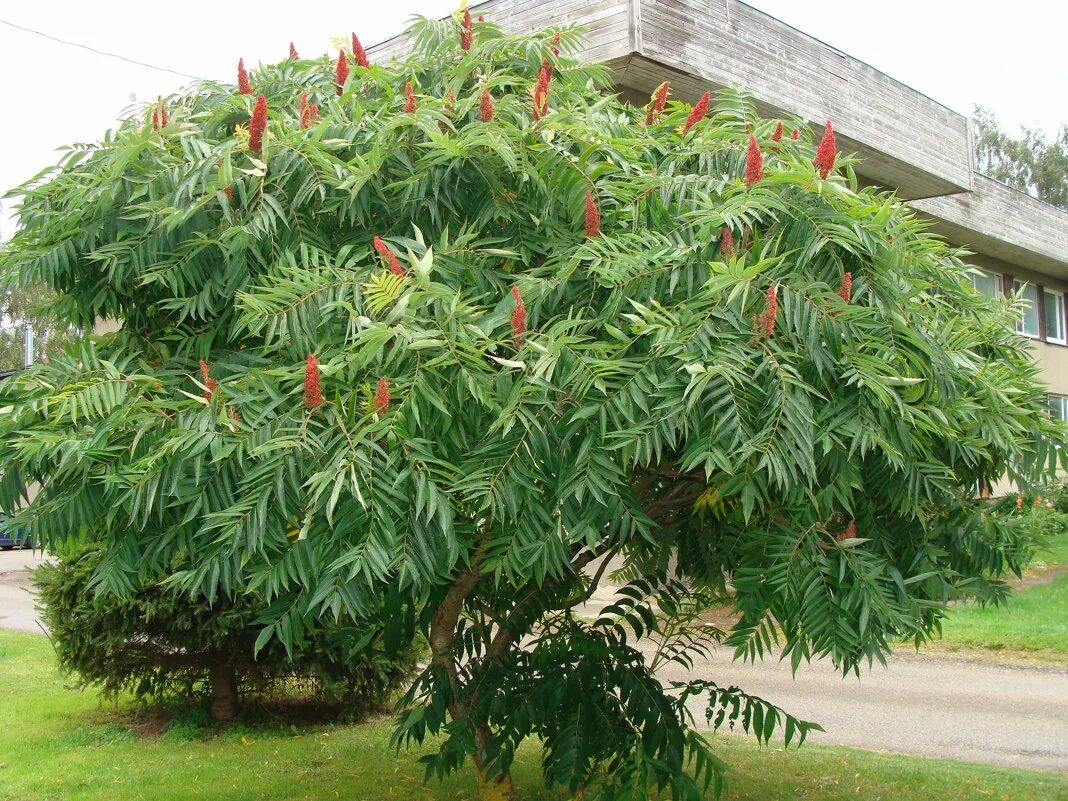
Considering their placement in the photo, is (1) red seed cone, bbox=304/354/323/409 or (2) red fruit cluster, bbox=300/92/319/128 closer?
(1) red seed cone, bbox=304/354/323/409

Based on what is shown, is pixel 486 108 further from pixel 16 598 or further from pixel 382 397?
pixel 16 598

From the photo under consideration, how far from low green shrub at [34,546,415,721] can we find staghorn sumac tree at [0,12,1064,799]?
3847mm

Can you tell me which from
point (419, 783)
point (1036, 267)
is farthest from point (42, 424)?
point (1036, 267)

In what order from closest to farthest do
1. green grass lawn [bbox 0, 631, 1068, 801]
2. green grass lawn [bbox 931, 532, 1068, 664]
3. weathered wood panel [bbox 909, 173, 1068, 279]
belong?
green grass lawn [bbox 0, 631, 1068, 801] < green grass lawn [bbox 931, 532, 1068, 664] < weathered wood panel [bbox 909, 173, 1068, 279]

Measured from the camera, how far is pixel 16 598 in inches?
821

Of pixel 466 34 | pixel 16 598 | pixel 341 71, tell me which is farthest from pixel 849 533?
pixel 16 598

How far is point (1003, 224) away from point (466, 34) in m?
20.2

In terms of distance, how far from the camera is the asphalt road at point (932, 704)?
9.09 metres

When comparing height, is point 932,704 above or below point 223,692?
below

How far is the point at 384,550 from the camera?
348 cm

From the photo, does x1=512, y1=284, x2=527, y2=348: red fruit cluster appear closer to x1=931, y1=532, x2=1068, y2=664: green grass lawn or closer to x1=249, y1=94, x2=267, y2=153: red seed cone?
x1=249, y1=94, x2=267, y2=153: red seed cone

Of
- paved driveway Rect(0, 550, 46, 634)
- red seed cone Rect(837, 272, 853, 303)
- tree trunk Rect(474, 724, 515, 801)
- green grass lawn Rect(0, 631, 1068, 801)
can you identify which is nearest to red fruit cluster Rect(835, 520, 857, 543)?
red seed cone Rect(837, 272, 853, 303)

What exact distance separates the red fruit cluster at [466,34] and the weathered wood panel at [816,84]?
5.41 meters

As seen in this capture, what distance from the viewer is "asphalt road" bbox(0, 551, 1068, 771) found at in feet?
29.8
